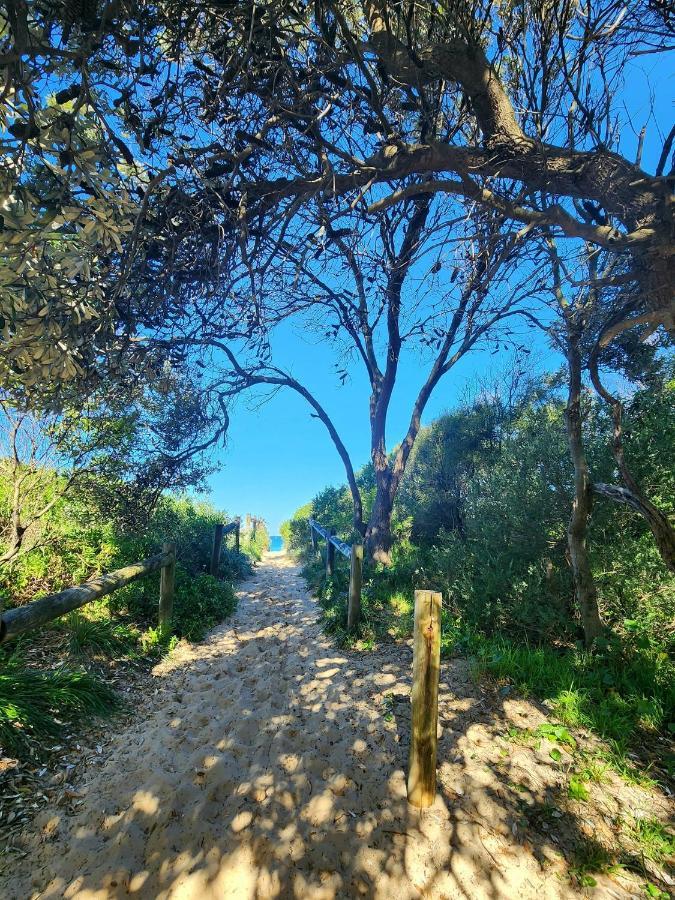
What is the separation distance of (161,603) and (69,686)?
184 cm

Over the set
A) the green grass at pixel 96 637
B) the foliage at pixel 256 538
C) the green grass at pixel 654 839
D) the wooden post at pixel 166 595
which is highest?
the foliage at pixel 256 538

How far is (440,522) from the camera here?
402 inches

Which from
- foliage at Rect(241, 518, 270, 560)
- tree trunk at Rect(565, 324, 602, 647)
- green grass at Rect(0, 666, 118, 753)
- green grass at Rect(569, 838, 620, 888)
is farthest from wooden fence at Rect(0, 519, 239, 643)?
foliage at Rect(241, 518, 270, 560)

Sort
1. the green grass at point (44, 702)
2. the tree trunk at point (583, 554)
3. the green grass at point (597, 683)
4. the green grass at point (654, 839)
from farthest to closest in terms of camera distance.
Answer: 1. the tree trunk at point (583, 554)
2. the green grass at point (597, 683)
3. the green grass at point (44, 702)
4. the green grass at point (654, 839)

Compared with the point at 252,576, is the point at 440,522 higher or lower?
higher

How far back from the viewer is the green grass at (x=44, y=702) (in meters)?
2.96

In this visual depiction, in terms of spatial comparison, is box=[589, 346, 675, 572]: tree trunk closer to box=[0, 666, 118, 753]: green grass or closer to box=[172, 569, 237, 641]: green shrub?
box=[0, 666, 118, 753]: green grass

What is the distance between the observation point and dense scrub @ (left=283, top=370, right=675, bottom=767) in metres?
3.56

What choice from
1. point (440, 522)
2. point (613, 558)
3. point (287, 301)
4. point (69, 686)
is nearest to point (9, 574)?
point (69, 686)

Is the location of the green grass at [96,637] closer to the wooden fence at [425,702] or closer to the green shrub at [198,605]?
the green shrub at [198,605]

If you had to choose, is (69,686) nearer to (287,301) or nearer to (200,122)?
(200,122)

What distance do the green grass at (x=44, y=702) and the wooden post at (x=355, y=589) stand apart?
2886mm

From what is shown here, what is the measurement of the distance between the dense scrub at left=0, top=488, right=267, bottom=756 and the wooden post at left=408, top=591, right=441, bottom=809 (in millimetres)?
2744

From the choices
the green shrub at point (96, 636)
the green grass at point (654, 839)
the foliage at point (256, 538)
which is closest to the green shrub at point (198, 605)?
the green shrub at point (96, 636)
